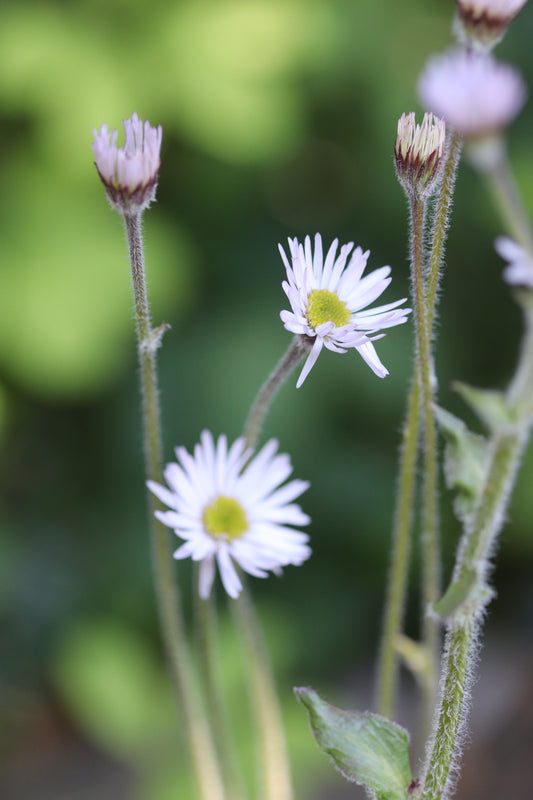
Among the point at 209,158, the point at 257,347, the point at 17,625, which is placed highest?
the point at 209,158

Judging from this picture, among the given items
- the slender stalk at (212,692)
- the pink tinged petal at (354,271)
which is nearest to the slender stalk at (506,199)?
the pink tinged petal at (354,271)

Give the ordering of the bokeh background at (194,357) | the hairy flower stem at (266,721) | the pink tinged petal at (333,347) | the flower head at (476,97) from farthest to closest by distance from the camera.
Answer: the bokeh background at (194,357)
the hairy flower stem at (266,721)
the pink tinged petal at (333,347)
the flower head at (476,97)

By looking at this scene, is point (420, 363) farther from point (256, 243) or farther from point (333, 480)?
point (256, 243)

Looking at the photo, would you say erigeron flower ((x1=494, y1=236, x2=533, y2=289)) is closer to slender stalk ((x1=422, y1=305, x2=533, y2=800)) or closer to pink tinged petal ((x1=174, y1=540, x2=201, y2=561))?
slender stalk ((x1=422, y1=305, x2=533, y2=800))

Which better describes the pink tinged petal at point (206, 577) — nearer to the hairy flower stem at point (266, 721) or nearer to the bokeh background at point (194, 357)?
the hairy flower stem at point (266, 721)

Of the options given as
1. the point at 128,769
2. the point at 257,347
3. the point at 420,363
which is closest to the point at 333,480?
the point at 257,347

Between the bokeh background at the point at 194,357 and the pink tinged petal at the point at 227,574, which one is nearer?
the pink tinged petal at the point at 227,574

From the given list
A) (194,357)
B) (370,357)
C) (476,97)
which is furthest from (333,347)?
(194,357)

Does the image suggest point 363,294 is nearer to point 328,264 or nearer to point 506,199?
point 328,264
